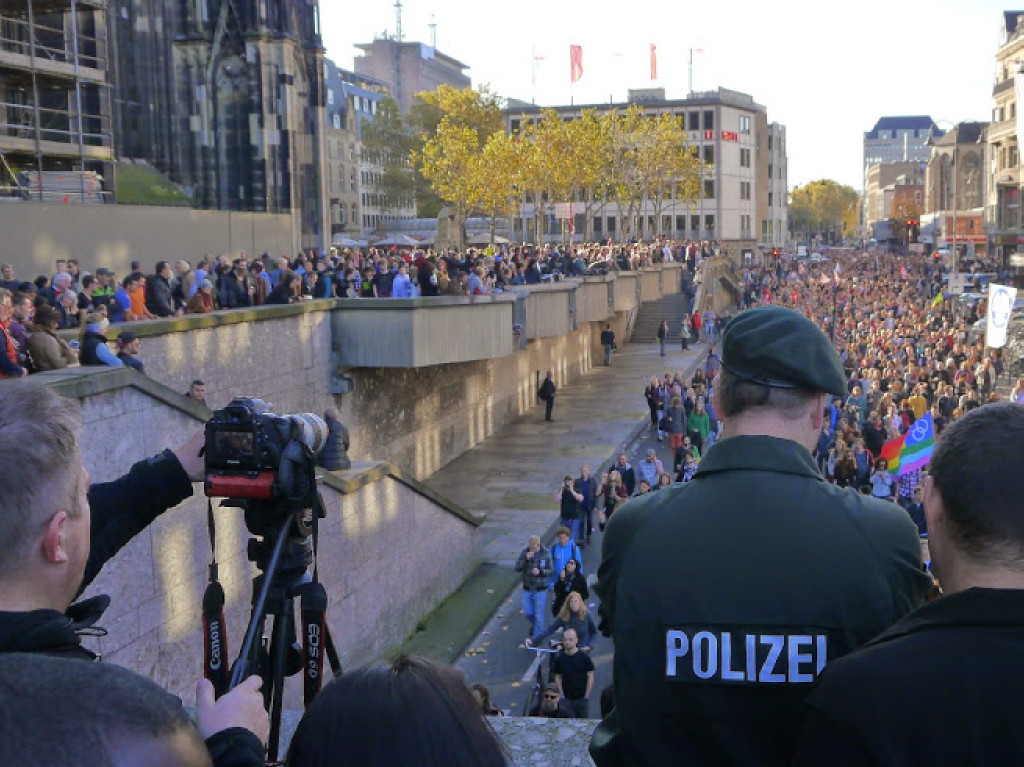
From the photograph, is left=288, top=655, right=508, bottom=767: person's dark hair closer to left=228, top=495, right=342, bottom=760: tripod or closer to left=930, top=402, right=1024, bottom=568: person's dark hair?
left=930, top=402, right=1024, bottom=568: person's dark hair

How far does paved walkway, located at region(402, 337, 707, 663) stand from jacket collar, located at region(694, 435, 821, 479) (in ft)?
40.7

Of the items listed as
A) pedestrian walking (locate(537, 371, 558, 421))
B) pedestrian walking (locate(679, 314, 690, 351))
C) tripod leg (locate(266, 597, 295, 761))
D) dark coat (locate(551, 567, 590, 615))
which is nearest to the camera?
tripod leg (locate(266, 597, 295, 761))

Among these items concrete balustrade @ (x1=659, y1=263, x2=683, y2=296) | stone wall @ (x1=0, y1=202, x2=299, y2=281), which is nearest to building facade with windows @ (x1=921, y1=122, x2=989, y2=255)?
concrete balustrade @ (x1=659, y1=263, x2=683, y2=296)

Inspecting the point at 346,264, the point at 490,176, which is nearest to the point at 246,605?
the point at 346,264

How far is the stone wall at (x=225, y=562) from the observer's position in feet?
32.6

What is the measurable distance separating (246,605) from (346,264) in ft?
42.1

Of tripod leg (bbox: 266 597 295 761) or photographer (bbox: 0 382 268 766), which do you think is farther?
tripod leg (bbox: 266 597 295 761)

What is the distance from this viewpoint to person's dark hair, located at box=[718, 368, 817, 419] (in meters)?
2.66

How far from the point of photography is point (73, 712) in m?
1.50

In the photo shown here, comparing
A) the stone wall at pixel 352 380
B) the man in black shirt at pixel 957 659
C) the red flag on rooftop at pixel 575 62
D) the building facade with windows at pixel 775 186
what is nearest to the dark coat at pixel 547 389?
the stone wall at pixel 352 380

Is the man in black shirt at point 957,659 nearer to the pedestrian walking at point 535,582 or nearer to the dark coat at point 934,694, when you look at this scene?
the dark coat at point 934,694

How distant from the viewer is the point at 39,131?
81.8ft

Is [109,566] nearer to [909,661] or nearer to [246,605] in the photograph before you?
[246,605]

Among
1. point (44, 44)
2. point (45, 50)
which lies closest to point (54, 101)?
point (44, 44)
